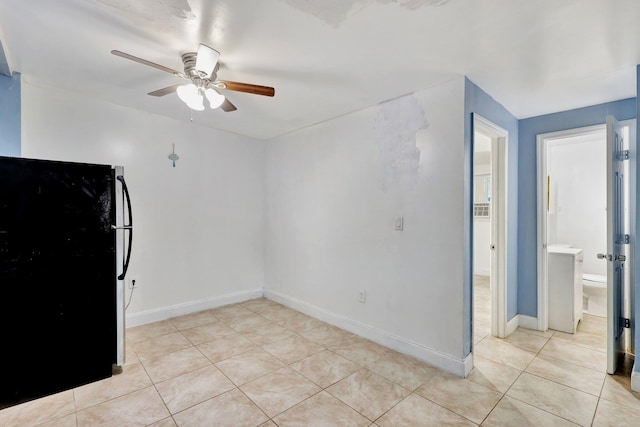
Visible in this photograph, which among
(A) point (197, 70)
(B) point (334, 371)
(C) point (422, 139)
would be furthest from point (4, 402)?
(C) point (422, 139)

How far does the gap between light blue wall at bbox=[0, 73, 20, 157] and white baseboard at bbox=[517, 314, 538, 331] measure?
5065 millimetres

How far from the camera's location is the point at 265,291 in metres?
4.43

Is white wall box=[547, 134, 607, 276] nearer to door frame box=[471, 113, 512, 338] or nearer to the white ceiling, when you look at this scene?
door frame box=[471, 113, 512, 338]

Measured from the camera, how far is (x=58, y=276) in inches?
75.2

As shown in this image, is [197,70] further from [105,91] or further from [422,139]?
[422,139]

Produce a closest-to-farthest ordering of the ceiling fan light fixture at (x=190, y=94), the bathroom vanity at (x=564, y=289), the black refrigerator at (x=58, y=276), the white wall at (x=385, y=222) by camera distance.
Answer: the black refrigerator at (x=58, y=276) < the ceiling fan light fixture at (x=190, y=94) < the white wall at (x=385, y=222) < the bathroom vanity at (x=564, y=289)

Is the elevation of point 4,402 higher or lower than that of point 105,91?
lower

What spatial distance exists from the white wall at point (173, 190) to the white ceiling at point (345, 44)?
34 cm

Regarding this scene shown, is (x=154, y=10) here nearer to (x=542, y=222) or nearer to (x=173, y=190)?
(x=173, y=190)

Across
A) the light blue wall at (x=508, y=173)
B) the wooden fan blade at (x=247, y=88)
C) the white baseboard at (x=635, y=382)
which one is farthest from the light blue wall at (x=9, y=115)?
the white baseboard at (x=635, y=382)

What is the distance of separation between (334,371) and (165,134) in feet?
10.2

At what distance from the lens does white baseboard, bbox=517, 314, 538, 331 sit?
324cm

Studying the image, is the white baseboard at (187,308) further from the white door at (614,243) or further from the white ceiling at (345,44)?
the white door at (614,243)

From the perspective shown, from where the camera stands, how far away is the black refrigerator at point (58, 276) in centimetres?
178
